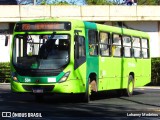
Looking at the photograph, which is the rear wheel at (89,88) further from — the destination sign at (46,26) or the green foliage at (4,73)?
the green foliage at (4,73)

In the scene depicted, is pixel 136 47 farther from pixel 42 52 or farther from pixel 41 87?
pixel 41 87

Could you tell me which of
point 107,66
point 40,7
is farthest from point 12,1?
point 107,66

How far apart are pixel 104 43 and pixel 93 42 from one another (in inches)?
42.0

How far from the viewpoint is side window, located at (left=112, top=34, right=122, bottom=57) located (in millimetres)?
20103

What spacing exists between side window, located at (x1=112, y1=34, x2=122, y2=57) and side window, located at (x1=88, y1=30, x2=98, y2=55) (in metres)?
1.72

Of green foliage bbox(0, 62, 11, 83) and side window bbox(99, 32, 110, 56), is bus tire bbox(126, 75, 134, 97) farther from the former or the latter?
green foliage bbox(0, 62, 11, 83)

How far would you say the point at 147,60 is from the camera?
78.2 ft

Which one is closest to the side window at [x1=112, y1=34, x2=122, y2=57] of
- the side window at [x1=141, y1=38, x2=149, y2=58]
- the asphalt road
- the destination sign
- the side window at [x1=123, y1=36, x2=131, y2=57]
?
the side window at [x1=123, y1=36, x2=131, y2=57]

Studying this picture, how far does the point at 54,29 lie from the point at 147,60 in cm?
797

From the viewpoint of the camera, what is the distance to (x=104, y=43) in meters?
19.2

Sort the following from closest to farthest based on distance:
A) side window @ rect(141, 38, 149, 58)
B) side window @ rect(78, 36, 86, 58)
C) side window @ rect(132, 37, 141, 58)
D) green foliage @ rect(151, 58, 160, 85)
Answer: side window @ rect(78, 36, 86, 58) < side window @ rect(132, 37, 141, 58) < side window @ rect(141, 38, 149, 58) < green foliage @ rect(151, 58, 160, 85)

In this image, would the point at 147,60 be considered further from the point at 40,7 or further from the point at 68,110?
the point at 40,7

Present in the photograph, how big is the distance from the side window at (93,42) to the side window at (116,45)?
1.72 metres

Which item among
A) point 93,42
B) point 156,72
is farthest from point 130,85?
point 156,72
